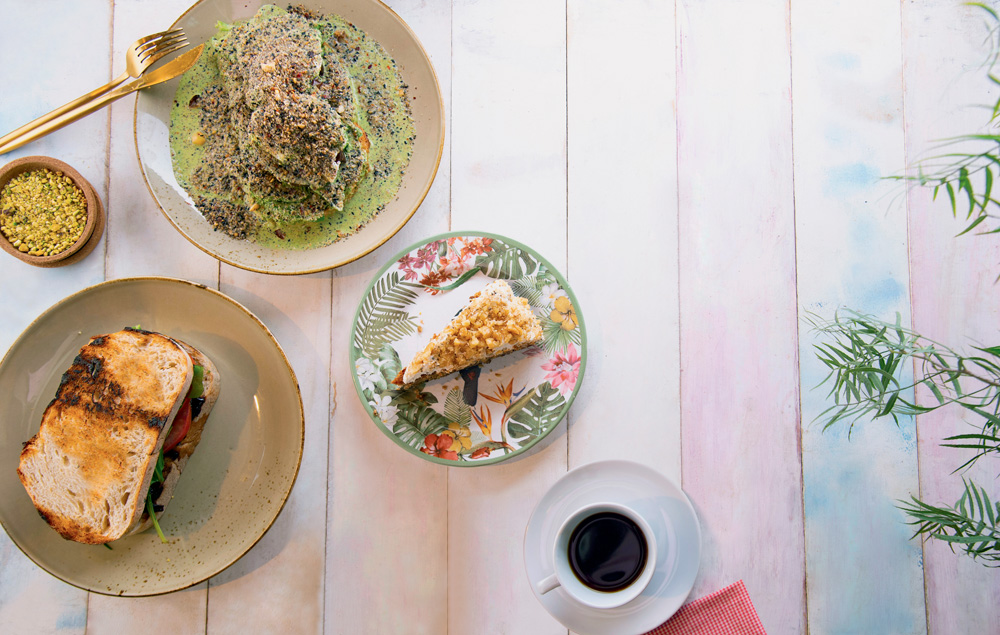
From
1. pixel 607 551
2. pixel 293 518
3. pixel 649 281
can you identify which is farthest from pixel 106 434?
pixel 649 281

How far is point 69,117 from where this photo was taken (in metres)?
1.42

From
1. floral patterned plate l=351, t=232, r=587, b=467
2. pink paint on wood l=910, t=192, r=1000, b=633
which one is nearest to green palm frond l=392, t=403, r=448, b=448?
floral patterned plate l=351, t=232, r=587, b=467

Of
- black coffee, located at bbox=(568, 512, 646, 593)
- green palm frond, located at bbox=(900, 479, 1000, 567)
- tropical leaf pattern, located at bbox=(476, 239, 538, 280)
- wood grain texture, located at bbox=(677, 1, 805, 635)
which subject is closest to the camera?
green palm frond, located at bbox=(900, 479, 1000, 567)

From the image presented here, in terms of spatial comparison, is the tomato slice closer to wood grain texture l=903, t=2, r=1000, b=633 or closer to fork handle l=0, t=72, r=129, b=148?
fork handle l=0, t=72, r=129, b=148

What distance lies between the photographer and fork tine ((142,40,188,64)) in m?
1.42

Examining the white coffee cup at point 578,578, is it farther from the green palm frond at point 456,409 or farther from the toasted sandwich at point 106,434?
the toasted sandwich at point 106,434

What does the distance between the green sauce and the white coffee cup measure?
843 millimetres

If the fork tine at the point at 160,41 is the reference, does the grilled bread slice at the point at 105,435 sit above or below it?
below

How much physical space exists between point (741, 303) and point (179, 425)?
1388 millimetres

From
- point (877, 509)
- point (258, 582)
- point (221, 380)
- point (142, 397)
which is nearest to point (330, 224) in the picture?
point (221, 380)

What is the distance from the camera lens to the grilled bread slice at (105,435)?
1310mm

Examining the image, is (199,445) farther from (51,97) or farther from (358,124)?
(51,97)

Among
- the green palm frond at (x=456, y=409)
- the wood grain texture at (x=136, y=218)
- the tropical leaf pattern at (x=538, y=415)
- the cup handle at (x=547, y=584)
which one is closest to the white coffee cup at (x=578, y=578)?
the cup handle at (x=547, y=584)

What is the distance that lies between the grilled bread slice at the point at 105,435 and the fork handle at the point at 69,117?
1.72 feet
